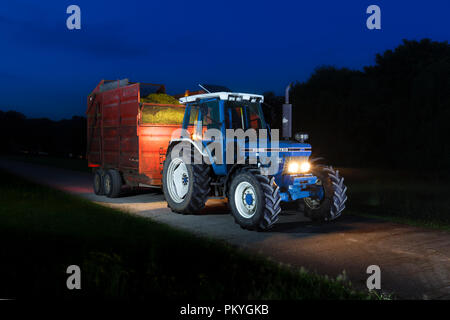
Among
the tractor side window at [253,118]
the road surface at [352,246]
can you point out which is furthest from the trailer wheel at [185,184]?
the tractor side window at [253,118]

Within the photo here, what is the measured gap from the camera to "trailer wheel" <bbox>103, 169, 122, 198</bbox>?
13727 millimetres

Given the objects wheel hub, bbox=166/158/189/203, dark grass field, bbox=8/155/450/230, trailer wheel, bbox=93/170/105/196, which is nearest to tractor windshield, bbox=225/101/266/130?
wheel hub, bbox=166/158/189/203

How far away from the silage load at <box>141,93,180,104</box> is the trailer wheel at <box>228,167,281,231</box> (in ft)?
15.4

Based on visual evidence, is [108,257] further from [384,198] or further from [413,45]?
[413,45]

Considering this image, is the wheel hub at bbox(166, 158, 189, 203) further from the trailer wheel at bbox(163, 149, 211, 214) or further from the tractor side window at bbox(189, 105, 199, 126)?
the tractor side window at bbox(189, 105, 199, 126)

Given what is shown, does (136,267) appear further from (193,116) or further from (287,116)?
(193,116)

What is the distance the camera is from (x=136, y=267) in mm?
6020

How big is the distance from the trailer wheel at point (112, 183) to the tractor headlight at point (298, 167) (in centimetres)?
643

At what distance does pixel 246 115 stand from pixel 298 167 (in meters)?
1.75

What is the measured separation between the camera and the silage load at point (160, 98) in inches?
507

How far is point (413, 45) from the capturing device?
148ft

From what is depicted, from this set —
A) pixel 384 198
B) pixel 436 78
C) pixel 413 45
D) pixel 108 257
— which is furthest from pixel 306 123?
pixel 108 257

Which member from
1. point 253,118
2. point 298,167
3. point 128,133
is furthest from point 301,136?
point 128,133
